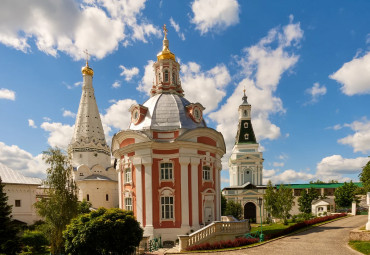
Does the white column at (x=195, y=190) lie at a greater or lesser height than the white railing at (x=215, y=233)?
greater

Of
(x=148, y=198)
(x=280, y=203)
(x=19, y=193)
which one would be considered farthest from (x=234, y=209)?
(x=19, y=193)

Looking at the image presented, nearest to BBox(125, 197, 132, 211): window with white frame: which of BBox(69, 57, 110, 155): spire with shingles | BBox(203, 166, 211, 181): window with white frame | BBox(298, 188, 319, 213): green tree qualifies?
BBox(203, 166, 211, 181): window with white frame

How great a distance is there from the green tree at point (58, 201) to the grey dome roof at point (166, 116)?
26.8ft

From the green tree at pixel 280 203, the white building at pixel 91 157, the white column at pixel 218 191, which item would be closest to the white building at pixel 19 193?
the white building at pixel 91 157

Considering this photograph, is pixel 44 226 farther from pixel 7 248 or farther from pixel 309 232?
pixel 309 232

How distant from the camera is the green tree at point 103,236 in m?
19.1

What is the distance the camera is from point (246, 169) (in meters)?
67.4

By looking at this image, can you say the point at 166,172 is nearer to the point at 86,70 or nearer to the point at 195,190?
the point at 195,190

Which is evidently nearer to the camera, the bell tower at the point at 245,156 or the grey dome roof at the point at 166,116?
the grey dome roof at the point at 166,116

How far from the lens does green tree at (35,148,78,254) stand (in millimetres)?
24156

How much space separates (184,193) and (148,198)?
3.28 m

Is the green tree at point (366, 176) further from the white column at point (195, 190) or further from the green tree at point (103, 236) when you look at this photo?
the green tree at point (103, 236)

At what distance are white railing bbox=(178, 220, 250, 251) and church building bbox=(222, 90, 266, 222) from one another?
120ft

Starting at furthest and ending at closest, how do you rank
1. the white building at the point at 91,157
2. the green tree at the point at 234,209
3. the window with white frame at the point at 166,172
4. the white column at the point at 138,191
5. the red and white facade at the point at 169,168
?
the green tree at the point at 234,209 < the white building at the point at 91,157 < the window with white frame at the point at 166,172 < the white column at the point at 138,191 < the red and white facade at the point at 169,168
